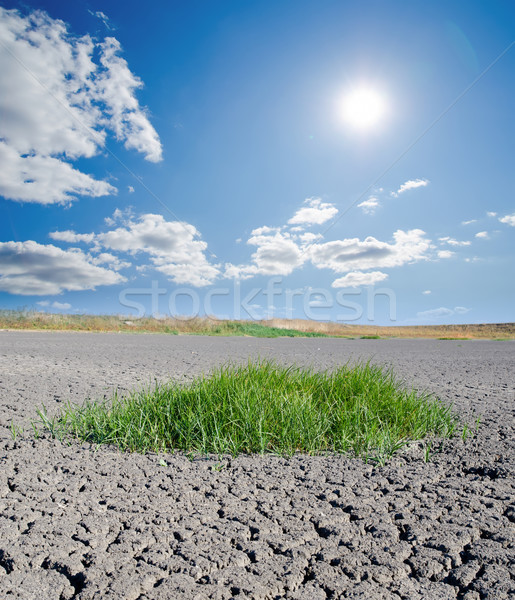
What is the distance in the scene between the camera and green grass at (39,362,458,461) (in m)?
3.02

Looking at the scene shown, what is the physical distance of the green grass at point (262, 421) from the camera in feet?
9.89

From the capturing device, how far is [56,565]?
66.6 inches

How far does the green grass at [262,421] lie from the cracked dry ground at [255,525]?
0.18 meters

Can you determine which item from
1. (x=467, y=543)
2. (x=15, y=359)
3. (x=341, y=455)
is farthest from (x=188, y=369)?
(x=467, y=543)

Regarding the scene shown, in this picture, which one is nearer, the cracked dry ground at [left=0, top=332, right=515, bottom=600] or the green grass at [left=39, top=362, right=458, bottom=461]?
the cracked dry ground at [left=0, top=332, right=515, bottom=600]

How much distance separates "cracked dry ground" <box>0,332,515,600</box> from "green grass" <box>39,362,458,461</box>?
179mm

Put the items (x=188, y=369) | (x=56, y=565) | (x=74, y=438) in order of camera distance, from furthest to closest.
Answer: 1. (x=188, y=369)
2. (x=74, y=438)
3. (x=56, y=565)

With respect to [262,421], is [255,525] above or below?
below

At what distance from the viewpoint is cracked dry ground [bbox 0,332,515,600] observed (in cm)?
158

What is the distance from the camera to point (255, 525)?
1.94m

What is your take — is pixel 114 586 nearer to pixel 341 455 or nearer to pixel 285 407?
pixel 341 455

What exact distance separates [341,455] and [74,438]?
1921 millimetres

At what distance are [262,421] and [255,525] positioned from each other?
3.93 feet

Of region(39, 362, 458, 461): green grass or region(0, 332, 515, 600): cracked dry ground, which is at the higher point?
region(39, 362, 458, 461): green grass
